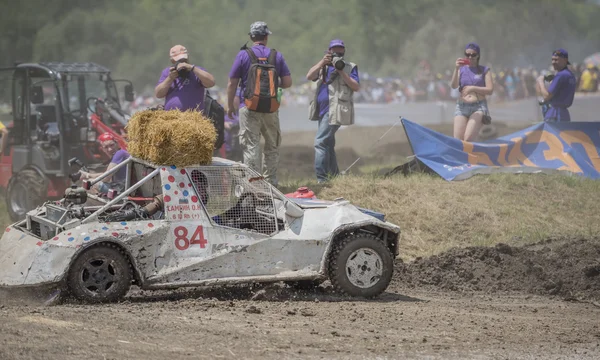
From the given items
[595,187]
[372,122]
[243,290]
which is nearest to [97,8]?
[372,122]

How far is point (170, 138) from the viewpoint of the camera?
32.1ft

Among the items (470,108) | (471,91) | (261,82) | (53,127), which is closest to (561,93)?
(470,108)

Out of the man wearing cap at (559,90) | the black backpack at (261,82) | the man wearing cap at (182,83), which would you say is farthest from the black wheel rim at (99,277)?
the man wearing cap at (559,90)

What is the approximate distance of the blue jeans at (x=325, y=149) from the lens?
14.9 m

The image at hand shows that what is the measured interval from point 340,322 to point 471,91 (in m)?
8.08

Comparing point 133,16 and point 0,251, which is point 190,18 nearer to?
point 133,16

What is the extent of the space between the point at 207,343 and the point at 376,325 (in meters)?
1.75

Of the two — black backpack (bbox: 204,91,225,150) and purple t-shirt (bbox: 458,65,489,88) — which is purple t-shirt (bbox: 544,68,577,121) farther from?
black backpack (bbox: 204,91,225,150)

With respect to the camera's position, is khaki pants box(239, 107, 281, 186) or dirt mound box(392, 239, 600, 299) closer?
dirt mound box(392, 239, 600, 299)

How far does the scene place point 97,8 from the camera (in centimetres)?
5697

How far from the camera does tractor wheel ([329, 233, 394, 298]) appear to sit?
9961mm

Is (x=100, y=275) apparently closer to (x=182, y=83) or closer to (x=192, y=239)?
(x=192, y=239)

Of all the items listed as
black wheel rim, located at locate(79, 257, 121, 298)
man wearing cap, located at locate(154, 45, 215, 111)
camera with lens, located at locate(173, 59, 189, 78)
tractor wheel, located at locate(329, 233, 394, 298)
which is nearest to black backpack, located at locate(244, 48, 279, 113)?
man wearing cap, located at locate(154, 45, 215, 111)

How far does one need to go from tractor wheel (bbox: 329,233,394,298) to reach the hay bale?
1614 millimetres
